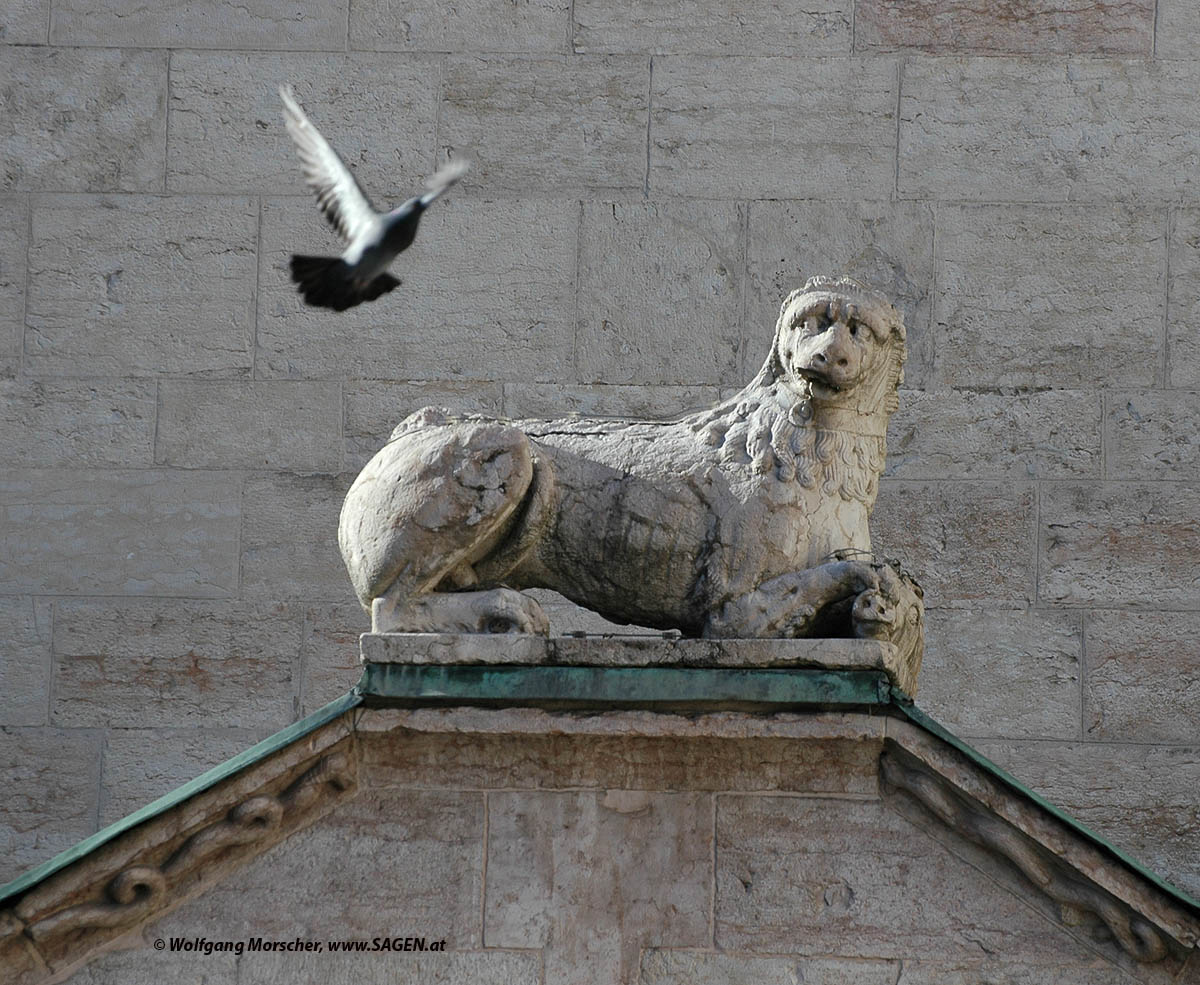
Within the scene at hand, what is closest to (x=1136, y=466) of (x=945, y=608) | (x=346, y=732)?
(x=945, y=608)

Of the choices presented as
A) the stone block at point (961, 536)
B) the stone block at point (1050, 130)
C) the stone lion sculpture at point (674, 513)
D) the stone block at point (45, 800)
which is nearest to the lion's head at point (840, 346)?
the stone lion sculpture at point (674, 513)

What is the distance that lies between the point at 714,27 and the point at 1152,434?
2036 millimetres

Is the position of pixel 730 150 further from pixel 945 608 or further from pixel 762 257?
pixel 945 608

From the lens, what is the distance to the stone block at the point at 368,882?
6504 millimetres

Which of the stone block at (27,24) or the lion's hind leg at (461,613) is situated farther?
the stone block at (27,24)

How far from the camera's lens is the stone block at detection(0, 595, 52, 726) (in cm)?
891

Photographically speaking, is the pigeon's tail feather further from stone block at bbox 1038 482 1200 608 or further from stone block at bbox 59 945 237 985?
stone block at bbox 1038 482 1200 608

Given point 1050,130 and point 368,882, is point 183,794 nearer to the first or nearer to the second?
point 368,882

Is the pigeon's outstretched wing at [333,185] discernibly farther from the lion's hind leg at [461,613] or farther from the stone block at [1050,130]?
the stone block at [1050,130]

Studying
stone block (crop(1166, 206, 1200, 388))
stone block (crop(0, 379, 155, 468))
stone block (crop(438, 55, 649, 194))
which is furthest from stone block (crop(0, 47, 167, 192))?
stone block (crop(1166, 206, 1200, 388))

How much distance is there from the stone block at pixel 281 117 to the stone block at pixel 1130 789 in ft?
9.23

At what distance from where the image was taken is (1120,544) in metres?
8.90

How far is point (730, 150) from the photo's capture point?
9.27 metres

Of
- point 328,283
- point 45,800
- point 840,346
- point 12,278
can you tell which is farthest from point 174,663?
point 840,346
